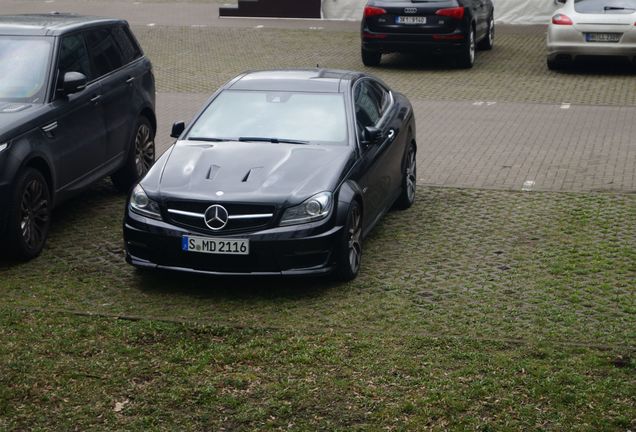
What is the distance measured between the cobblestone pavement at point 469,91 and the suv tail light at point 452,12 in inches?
40.4

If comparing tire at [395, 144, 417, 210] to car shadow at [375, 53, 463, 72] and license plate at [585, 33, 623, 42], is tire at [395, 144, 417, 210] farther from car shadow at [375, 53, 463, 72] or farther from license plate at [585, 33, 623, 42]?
car shadow at [375, 53, 463, 72]

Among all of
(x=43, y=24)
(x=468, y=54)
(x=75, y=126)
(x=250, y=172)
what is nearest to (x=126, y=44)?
(x=43, y=24)

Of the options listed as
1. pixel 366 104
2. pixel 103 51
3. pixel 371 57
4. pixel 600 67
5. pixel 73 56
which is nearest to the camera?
pixel 366 104

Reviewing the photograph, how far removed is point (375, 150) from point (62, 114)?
2.80 m

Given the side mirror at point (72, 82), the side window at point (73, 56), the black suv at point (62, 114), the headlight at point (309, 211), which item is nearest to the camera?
the headlight at point (309, 211)

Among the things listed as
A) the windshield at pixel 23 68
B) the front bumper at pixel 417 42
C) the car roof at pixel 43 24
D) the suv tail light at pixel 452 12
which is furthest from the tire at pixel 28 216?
the suv tail light at pixel 452 12

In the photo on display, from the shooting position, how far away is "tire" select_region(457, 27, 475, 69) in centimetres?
2188

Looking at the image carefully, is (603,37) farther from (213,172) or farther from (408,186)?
(213,172)

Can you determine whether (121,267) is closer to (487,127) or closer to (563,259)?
(563,259)

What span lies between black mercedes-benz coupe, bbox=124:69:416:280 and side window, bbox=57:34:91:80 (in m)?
1.32

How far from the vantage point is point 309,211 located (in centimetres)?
918

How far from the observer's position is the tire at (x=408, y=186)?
11914 mm

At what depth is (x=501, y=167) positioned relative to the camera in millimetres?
13922

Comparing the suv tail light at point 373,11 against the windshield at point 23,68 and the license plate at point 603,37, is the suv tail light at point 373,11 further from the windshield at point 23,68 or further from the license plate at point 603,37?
the windshield at point 23,68
